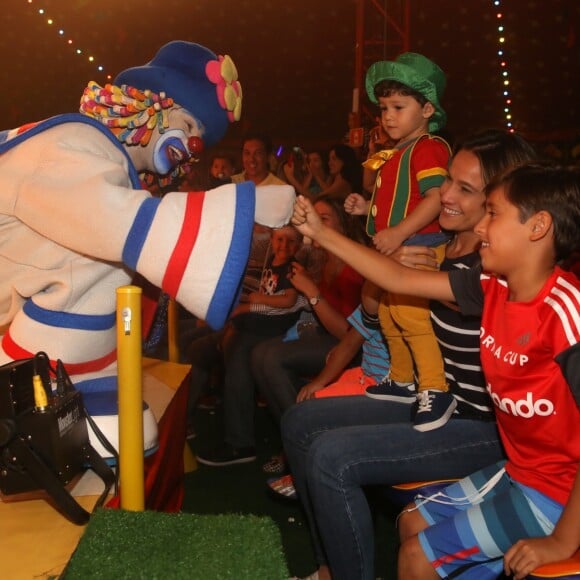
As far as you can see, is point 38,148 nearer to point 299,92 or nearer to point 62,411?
point 62,411

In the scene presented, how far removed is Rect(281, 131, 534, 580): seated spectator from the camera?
5.80ft

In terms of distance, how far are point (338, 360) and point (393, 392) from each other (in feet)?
1.81

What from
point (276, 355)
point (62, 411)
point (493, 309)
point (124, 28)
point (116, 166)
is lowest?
point (276, 355)

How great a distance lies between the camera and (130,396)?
1192 millimetres

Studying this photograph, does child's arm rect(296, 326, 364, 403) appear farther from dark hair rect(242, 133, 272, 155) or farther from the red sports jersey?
dark hair rect(242, 133, 272, 155)

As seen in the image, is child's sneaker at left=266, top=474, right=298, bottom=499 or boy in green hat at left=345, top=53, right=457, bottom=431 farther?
child's sneaker at left=266, top=474, right=298, bottom=499

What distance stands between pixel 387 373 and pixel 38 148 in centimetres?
133

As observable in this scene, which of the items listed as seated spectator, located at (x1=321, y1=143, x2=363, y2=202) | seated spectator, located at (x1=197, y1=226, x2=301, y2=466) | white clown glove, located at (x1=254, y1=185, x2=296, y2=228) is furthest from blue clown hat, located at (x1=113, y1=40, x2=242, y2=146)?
seated spectator, located at (x1=321, y1=143, x2=363, y2=202)

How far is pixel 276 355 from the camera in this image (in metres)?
3.15

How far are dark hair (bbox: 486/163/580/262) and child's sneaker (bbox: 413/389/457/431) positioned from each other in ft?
1.68

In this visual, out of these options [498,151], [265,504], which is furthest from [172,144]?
[265,504]

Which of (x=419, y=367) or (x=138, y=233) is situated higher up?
(x=138, y=233)

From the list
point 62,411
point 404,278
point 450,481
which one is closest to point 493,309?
point 404,278

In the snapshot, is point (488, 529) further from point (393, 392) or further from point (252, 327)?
point (252, 327)
